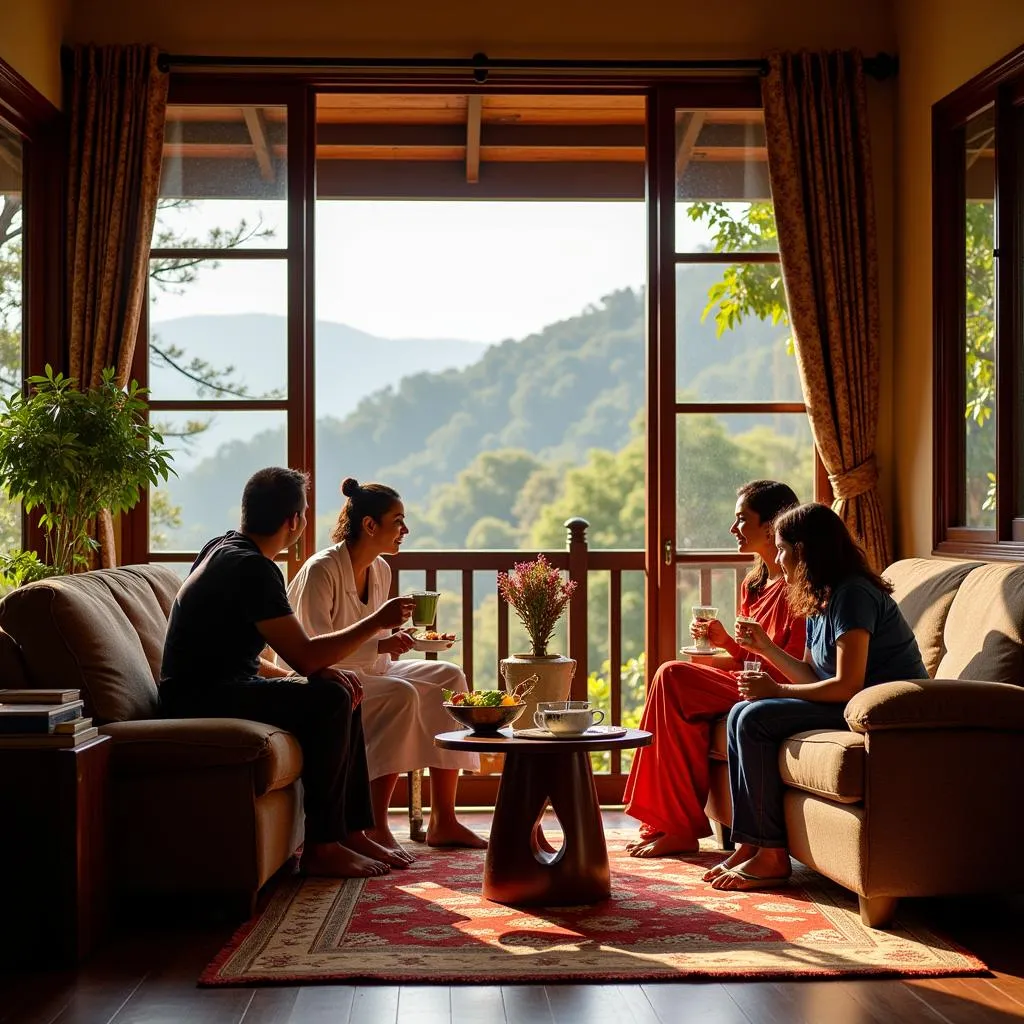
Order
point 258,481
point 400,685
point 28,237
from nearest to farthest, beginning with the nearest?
1. point 258,481
2. point 400,685
3. point 28,237

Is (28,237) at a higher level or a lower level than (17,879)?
higher

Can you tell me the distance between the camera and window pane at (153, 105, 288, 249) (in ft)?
16.4

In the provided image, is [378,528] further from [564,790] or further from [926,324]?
[926,324]

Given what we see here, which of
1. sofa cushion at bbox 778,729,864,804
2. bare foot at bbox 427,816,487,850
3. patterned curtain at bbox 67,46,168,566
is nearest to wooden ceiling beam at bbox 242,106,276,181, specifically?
patterned curtain at bbox 67,46,168,566

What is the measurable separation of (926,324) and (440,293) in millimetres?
13026

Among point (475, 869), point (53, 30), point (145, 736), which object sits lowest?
point (475, 869)

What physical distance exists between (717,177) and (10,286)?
2.58 m

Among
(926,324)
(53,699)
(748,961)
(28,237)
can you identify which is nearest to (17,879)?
(53,699)

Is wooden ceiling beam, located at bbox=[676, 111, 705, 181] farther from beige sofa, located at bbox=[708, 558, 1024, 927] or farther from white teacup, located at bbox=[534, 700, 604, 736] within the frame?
beige sofa, located at bbox=[708, 558, 1024, 927]

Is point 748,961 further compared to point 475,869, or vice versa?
point 475,869

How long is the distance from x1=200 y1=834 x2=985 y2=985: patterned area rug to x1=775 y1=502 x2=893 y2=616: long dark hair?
0.80 meters

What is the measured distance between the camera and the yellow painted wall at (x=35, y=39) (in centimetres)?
429

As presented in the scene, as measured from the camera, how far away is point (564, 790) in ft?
11.6

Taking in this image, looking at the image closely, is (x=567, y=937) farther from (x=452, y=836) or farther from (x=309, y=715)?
(x=452, y=836)
